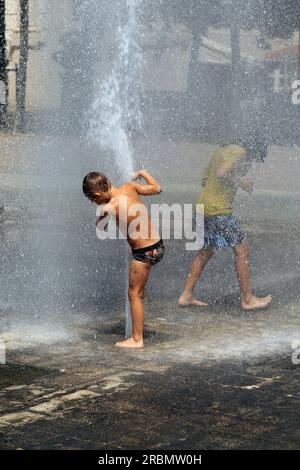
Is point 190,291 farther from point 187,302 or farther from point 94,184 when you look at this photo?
point 94,184

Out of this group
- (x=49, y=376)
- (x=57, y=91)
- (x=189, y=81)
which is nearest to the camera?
(x=49, y=376)

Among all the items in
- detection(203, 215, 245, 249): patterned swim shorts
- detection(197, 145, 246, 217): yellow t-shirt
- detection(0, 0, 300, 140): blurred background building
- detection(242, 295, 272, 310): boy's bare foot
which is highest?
detection(0, 0, 300, 140): blurred background building

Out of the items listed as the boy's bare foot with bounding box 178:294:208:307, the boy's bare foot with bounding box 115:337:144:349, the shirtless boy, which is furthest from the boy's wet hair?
the boy's bare foot with bounding box 178:294:208:307

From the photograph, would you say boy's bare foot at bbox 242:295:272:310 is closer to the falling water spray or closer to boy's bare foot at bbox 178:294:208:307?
boy's bare foot at bbox 178:294:208:307

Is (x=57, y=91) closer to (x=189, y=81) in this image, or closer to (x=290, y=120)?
(x=189, y=81)

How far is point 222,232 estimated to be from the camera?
9008 millimetres

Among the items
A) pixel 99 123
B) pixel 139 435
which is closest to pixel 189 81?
pixel 99 123

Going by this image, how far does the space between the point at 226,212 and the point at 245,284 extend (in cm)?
69

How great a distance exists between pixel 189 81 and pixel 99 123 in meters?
12.2

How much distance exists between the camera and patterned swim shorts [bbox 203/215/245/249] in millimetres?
8984

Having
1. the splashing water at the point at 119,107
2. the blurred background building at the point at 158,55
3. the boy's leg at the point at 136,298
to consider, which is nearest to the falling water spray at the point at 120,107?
the splashing water at the point at 119,107

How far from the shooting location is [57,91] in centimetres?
4309

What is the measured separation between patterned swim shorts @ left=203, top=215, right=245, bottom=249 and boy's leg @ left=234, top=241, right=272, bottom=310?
0.08 m

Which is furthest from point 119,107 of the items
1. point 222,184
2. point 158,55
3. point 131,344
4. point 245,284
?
point 131,344
